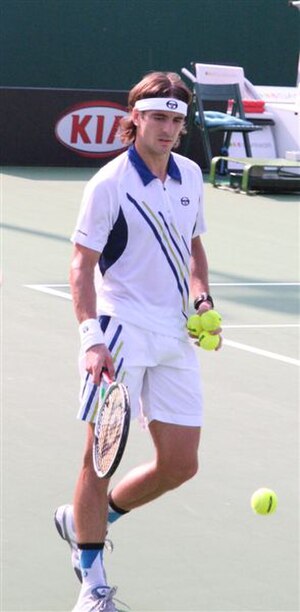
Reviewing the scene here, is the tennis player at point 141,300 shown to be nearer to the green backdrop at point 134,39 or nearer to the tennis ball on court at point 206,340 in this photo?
the tennis ball on court at point 206,340

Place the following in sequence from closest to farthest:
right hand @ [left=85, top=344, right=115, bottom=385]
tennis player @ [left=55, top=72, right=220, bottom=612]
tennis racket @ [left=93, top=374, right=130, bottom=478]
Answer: tennis racket @ [left=93, top=374, right=130, bottom=478] < right hand @ [left=85, top=344, right=115, bottom=385] < tennis player @ [left=55, top=72, right=220, bottom=612]

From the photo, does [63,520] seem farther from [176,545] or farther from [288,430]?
[288,430]

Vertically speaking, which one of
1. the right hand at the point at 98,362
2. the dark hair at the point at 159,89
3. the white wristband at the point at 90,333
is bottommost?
the right hand at the point at 98,362

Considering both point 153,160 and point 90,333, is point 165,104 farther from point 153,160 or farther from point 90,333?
point 90,333

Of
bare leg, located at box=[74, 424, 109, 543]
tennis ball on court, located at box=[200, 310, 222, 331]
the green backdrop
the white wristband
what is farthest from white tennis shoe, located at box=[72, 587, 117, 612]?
the green backdrop

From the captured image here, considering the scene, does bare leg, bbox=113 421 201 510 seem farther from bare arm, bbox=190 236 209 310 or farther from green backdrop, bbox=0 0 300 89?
green backdrop, bbox=0 0 300 89

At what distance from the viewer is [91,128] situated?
1673 centimetres

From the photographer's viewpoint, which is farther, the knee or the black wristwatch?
the black wristwatch

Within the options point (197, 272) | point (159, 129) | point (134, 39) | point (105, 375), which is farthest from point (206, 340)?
point (134, 39)

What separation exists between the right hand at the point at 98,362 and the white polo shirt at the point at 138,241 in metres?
0.21

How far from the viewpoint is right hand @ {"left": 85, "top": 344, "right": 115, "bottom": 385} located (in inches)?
163

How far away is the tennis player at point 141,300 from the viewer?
4270mm

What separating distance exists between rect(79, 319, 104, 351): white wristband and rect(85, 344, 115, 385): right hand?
→ 0.05ft

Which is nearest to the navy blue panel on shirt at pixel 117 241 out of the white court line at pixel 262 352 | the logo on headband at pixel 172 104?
the logo on headband at pixel 172 104
